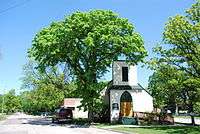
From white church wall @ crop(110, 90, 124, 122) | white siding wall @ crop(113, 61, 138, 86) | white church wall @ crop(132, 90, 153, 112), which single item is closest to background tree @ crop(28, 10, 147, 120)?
white church wall @ crop(110, 90, 124, 122)

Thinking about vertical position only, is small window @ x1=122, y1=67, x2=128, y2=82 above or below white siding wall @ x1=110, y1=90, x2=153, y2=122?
above

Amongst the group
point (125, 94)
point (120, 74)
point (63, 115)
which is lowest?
point (63, 115)

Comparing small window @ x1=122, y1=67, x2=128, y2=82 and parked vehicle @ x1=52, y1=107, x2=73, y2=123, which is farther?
small window @ x1=122, y1=67, x2=128, y2=82

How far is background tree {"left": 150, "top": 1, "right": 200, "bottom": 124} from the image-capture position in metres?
34.1

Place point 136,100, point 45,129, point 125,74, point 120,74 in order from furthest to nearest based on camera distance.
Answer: point 125,74
point 120,74
point 136,100
point 45,129

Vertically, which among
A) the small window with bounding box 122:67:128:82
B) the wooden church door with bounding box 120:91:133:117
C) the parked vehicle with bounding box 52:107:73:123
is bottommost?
the parked vehicle with bounding box 52:107:73:123

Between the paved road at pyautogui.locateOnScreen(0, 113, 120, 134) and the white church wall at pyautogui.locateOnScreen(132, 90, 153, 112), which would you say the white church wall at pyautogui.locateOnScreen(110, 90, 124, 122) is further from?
the paved road at pyautogui.locateOnScreen(0, 113, 120, 134)

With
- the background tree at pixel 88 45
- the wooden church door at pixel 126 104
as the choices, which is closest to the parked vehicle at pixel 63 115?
the background tree at pixel 88 45

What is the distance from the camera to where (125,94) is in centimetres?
4606

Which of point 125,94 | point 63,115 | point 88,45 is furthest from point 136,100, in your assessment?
point 88,45

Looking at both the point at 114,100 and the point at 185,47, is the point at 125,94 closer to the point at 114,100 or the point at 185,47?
the point at 114,100

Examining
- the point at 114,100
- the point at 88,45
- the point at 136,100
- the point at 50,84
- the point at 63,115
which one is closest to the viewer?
the point at 88,45

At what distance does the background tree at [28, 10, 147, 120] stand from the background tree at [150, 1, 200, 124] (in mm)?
5145

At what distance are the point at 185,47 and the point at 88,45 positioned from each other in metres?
9.56
